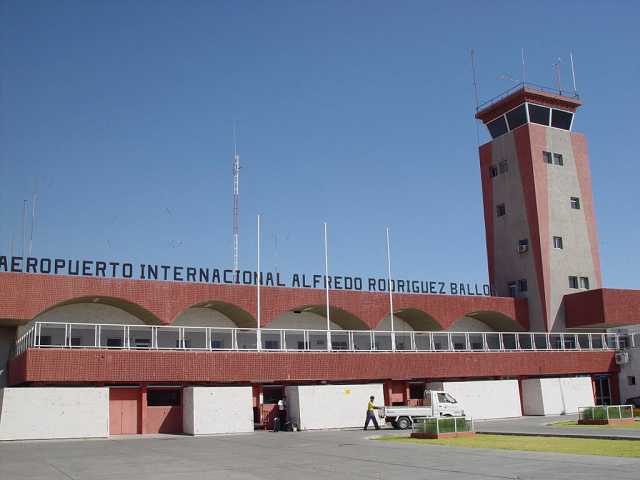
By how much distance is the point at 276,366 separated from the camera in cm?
4397

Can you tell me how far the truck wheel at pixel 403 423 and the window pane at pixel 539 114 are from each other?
3433cm

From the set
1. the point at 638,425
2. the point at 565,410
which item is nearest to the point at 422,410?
the point at 638,425

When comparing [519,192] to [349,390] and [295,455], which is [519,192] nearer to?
[349,390]

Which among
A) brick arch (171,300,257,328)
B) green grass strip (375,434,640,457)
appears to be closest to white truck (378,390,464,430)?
green grass strip (375,434,640,457)

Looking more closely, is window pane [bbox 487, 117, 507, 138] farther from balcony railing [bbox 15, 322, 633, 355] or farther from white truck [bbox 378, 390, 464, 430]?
white truck [bbox 378, 390, 464, 430]

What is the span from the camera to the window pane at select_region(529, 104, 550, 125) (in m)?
64.8

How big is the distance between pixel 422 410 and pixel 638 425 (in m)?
11.2

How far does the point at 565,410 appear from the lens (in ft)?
170

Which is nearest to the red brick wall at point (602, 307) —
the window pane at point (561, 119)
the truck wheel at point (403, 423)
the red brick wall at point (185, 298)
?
the red brick wall at point (185, 298)

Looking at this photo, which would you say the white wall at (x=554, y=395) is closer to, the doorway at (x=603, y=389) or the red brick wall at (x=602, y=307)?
the doorway at (x=603, y=389)

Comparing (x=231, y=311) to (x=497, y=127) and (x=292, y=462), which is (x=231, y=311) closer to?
(x=292, y=462)

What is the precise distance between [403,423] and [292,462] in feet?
61.0

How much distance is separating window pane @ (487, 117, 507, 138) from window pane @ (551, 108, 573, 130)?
424 centimetres

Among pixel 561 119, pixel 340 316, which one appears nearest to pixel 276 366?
pixel 340 316
